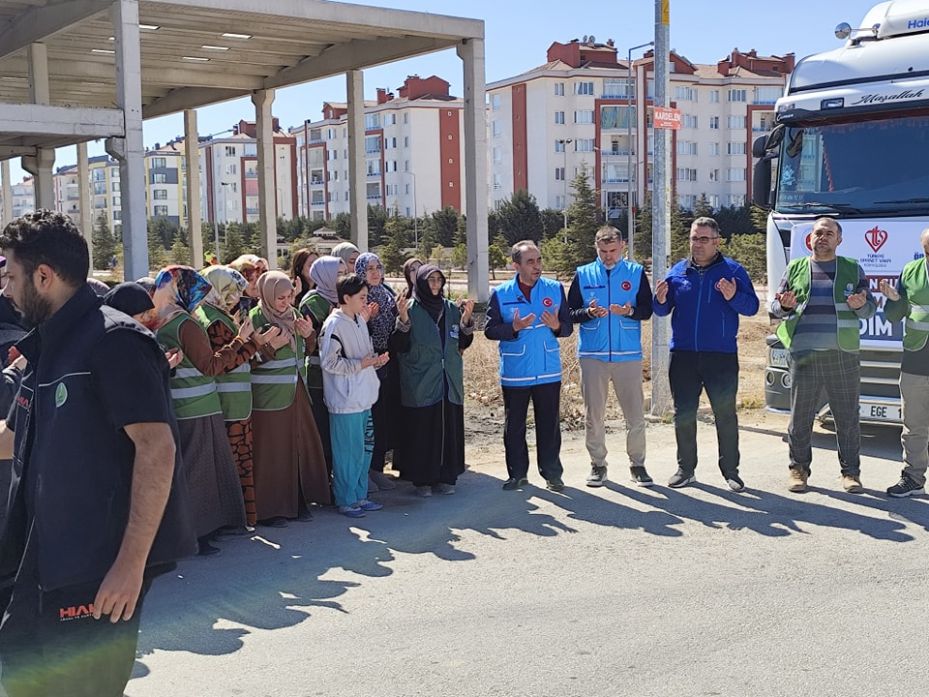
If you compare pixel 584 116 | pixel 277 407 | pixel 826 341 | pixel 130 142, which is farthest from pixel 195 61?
pixel 584 116

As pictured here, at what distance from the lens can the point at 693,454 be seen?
27.3 feet

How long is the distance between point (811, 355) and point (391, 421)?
130 inches

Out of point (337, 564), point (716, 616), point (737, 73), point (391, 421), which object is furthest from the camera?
point (737, 73)

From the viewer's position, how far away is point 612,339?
8.36 m

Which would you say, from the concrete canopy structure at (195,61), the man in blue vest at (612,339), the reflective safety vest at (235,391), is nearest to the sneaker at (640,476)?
the man in blue vest at (612,339)

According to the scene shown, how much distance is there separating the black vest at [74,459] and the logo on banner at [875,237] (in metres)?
7.18

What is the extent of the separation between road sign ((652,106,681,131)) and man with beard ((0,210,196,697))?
8.33 meters

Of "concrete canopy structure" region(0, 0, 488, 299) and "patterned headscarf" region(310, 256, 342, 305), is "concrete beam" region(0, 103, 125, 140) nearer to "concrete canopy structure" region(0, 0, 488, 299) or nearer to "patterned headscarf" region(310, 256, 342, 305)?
"concrete canopy structure" region(0, 0, 488, 299)

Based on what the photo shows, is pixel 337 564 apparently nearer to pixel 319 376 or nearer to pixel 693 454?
pixel 319 376

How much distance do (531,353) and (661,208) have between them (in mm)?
3810

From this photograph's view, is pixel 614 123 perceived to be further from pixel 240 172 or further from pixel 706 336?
pixel 706 336

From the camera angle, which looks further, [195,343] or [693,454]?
[693,454]

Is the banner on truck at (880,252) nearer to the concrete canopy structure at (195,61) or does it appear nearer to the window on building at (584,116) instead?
the concrete canopy structure at (195,61)

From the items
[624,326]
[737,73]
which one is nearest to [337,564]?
[624,326]
